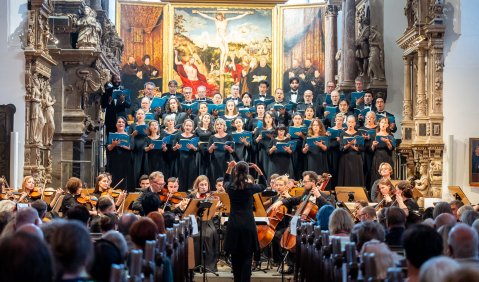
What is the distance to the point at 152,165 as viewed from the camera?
50.9 ft

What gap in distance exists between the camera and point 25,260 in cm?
300

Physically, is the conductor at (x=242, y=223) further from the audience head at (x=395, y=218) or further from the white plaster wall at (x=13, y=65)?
the white plaster wall at (x=13, y=65)

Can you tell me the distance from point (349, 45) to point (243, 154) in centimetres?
723

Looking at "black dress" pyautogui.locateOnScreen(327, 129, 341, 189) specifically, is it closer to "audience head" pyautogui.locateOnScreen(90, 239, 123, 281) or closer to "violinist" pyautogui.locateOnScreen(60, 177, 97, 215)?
"violinist" pyautogui.locateOnScreen(60, 177, 97, 215)

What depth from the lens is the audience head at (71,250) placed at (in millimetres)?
3711

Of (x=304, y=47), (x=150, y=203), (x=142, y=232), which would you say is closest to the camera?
(x=142, y=232)

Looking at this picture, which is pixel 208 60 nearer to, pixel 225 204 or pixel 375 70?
pixel 375 70

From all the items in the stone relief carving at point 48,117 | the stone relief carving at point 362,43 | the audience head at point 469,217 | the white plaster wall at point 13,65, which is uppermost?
the stone relief carving at point 362,43

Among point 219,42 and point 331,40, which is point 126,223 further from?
point 219,42

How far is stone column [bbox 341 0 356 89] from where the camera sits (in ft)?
70.3

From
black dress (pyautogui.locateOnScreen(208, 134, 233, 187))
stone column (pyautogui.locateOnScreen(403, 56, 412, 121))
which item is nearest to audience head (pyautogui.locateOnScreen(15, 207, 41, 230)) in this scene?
black dress (pyautogui.locateOnScreen(208, 134, 233, 187))

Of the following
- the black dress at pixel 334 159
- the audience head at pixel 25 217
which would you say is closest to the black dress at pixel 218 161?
the black dress at pixel 334 159

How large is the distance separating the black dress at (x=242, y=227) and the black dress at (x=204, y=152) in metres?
5.61

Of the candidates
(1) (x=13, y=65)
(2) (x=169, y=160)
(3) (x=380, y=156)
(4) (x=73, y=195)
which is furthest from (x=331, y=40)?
(4) (x=73, y=195)
